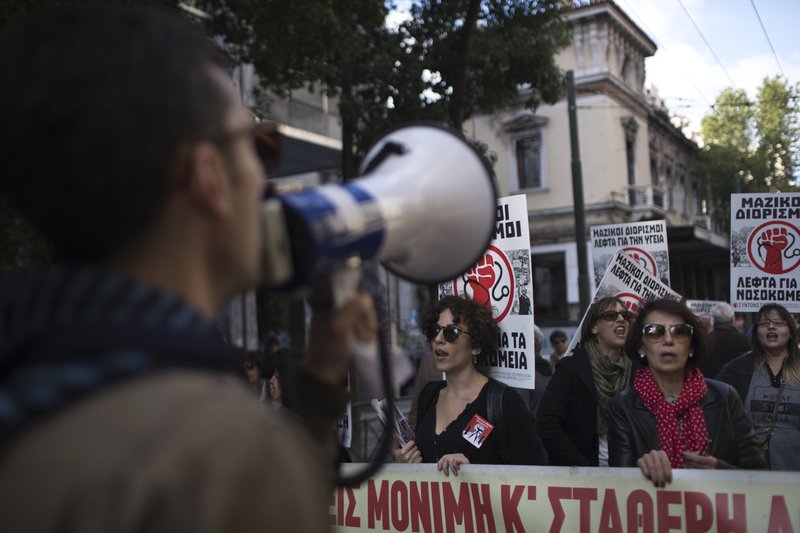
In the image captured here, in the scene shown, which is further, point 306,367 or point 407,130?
point 407,130

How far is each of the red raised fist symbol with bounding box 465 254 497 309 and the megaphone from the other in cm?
342

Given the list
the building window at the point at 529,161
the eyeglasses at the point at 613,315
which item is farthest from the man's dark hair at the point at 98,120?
the building window at the point at 529,161

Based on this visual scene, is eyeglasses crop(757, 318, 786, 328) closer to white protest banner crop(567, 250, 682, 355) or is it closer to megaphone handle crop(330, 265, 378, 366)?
white protest banner crop(567, 250, 682, 355)

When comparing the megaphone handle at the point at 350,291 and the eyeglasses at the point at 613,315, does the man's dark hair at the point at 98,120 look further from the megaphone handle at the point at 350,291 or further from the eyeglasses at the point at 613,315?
the eyeglasses at the point at 613,315

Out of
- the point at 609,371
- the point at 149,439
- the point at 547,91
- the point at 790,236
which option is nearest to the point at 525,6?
the point at 547,91

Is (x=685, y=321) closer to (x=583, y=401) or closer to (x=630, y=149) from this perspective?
(x=583, y=401)

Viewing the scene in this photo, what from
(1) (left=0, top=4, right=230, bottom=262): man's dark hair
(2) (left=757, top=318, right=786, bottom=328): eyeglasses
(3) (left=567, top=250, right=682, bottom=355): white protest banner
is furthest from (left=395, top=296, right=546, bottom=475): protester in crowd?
(1) (left=0, top=4, right=230, bottom=262): man's dark hair

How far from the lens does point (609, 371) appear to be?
14.8 ft

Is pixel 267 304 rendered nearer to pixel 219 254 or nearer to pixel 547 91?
pixel 219 254

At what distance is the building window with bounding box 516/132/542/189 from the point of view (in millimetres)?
30203

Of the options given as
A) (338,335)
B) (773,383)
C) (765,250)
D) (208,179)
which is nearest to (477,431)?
(773,383)

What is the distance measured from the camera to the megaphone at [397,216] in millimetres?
→ 1112

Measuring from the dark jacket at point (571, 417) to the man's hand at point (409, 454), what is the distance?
0.75 meters

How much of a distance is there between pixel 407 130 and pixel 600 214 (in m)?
28.2
